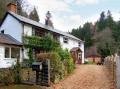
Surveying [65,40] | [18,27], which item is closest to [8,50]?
[18,27]

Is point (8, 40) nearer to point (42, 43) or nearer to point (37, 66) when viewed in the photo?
point (42, 43)

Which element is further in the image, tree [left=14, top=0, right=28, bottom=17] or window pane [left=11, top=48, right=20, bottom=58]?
tree [left=14, top=0, right=28, bottom=17]

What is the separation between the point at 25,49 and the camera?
32.2 metres

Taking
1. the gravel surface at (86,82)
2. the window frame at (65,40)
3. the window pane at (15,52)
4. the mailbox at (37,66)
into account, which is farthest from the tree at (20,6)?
the mailbox at (37,66)

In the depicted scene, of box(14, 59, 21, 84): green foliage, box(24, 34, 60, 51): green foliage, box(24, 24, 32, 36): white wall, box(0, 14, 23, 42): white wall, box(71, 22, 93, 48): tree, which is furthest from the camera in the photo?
box(71, 22, 93, 48): tree

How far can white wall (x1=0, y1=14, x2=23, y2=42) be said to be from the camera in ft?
105

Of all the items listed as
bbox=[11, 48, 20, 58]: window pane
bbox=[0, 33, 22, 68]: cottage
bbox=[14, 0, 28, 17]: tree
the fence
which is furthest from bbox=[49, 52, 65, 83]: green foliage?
bbox=[14, 0, 28, 17]: tree

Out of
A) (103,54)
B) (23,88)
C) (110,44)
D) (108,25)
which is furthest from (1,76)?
(108,25)

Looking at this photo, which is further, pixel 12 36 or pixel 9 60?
pixel 12 36

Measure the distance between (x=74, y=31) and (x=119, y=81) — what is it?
253ft

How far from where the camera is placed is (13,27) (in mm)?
33062

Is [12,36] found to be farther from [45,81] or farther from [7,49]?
[45,81]

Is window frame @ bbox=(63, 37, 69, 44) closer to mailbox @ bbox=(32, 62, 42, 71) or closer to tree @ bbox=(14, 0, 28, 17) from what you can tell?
tree @ bbox=(14, 0, 28, 17)

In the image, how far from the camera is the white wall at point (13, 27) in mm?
32062
